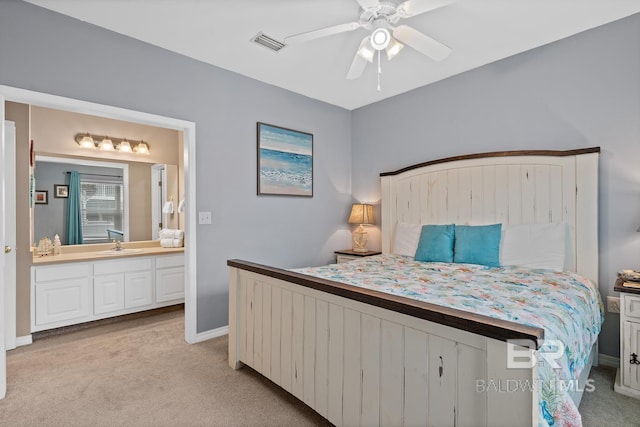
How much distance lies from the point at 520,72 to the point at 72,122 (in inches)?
184

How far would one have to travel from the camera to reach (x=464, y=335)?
46.5 inches

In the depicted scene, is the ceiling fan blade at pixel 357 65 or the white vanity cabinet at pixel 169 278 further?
the white vanity cabinet at pixel 169 278

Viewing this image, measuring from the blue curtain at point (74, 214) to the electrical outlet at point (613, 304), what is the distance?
5.19 metres

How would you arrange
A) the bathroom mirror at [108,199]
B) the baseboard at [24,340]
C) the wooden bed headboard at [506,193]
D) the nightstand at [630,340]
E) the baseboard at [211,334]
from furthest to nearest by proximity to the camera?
1. the bathroom mirror at [108,199]
2. the baseboard at [211,334]
3. the baseboard at [24,340]
4. the wooden bed headboard at [506,193]
5. the nightstand at [630,340]

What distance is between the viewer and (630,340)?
2031 mm

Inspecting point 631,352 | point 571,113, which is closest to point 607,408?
point 631,352

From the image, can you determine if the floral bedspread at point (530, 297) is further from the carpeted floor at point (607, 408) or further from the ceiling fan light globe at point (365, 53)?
the ceiling fan light globe at point (365, 53)

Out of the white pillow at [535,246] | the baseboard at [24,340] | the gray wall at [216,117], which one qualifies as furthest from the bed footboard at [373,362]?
the baseboard at [24,340]

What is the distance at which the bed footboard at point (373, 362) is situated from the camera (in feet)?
3.60

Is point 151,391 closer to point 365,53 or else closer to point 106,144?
point 365,53

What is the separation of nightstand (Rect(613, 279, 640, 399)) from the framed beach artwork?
9.53 ft

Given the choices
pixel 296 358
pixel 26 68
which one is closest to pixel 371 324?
pixel 296 358

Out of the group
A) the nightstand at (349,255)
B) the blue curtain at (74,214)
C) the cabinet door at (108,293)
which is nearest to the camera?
the cabinet door at (108,293)

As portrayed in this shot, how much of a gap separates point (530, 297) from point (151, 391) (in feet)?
7.79
